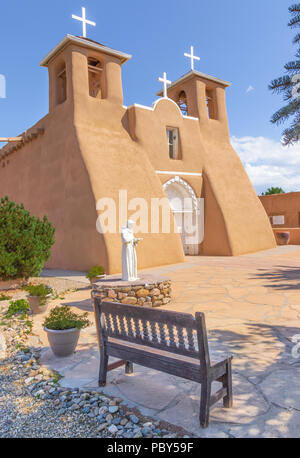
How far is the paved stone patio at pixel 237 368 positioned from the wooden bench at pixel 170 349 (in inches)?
8.5

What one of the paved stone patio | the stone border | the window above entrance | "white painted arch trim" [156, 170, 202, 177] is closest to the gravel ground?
the paved stone patio

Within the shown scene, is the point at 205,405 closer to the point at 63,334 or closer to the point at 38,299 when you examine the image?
the point at 63,334

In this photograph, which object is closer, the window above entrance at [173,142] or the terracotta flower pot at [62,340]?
the terracotta flower pot at [62,340]

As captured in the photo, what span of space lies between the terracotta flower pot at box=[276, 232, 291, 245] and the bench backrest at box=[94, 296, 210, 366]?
17.9 metres

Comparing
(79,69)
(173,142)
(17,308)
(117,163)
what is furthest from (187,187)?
(17,308)

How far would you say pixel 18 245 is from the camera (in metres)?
9.24

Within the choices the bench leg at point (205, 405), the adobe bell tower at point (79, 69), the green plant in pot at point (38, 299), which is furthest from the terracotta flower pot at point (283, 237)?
the bench leg at point (205, 405)

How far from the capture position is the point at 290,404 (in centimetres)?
285

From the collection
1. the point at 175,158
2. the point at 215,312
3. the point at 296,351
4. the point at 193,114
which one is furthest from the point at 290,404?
the point at 193,114

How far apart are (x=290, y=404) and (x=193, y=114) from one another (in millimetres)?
16876

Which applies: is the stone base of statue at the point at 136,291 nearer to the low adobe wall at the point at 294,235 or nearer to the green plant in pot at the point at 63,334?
the green plant in pot at the point at 63,334

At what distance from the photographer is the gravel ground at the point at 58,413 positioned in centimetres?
260

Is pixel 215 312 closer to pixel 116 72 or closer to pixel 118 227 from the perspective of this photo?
pixel 118 227

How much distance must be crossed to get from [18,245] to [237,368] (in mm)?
7346
